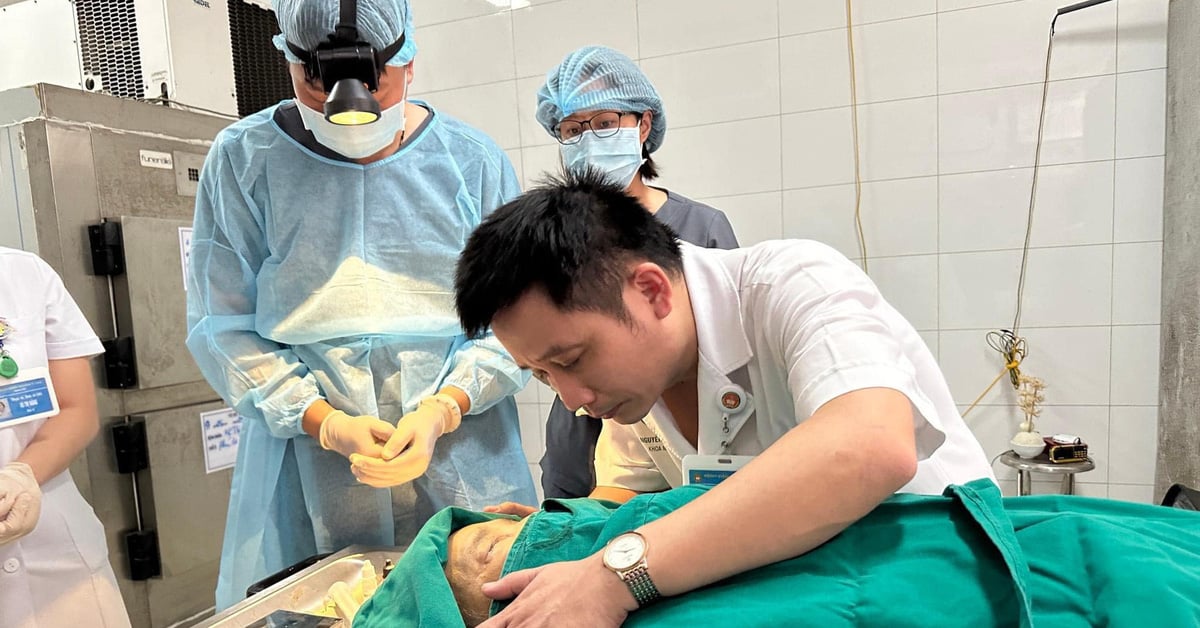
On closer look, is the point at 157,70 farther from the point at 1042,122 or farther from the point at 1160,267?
the point at 1160,267

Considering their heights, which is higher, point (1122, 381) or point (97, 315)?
point (97, 315)

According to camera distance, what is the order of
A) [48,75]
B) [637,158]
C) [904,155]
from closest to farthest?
[637,158] → [48,75] → [904,155]

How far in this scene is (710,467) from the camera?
3.34ft

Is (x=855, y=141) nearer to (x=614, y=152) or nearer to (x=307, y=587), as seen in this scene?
(x=614, y=152)

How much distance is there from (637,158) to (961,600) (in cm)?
143

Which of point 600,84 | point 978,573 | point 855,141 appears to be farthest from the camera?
point 855,141

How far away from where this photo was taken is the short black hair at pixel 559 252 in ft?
2.87

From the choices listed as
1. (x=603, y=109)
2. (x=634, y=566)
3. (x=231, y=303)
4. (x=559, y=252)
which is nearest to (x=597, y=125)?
(x=603, y=109)

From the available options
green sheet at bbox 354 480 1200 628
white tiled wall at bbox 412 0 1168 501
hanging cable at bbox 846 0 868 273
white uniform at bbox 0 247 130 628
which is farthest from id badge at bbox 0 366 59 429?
hanging cable at bbox 846 0 868 273

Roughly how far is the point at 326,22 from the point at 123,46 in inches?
56.6

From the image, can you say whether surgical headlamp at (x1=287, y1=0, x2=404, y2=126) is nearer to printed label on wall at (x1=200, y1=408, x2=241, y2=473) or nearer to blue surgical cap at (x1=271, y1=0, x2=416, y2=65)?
blue surgical cap at (x1=271, y1=0, x2=416, y2=65)

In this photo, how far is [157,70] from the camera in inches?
86.0

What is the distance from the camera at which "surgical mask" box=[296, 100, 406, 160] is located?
132 centimetres

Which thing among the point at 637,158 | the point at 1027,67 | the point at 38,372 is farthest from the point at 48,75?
the point at 1027,67
